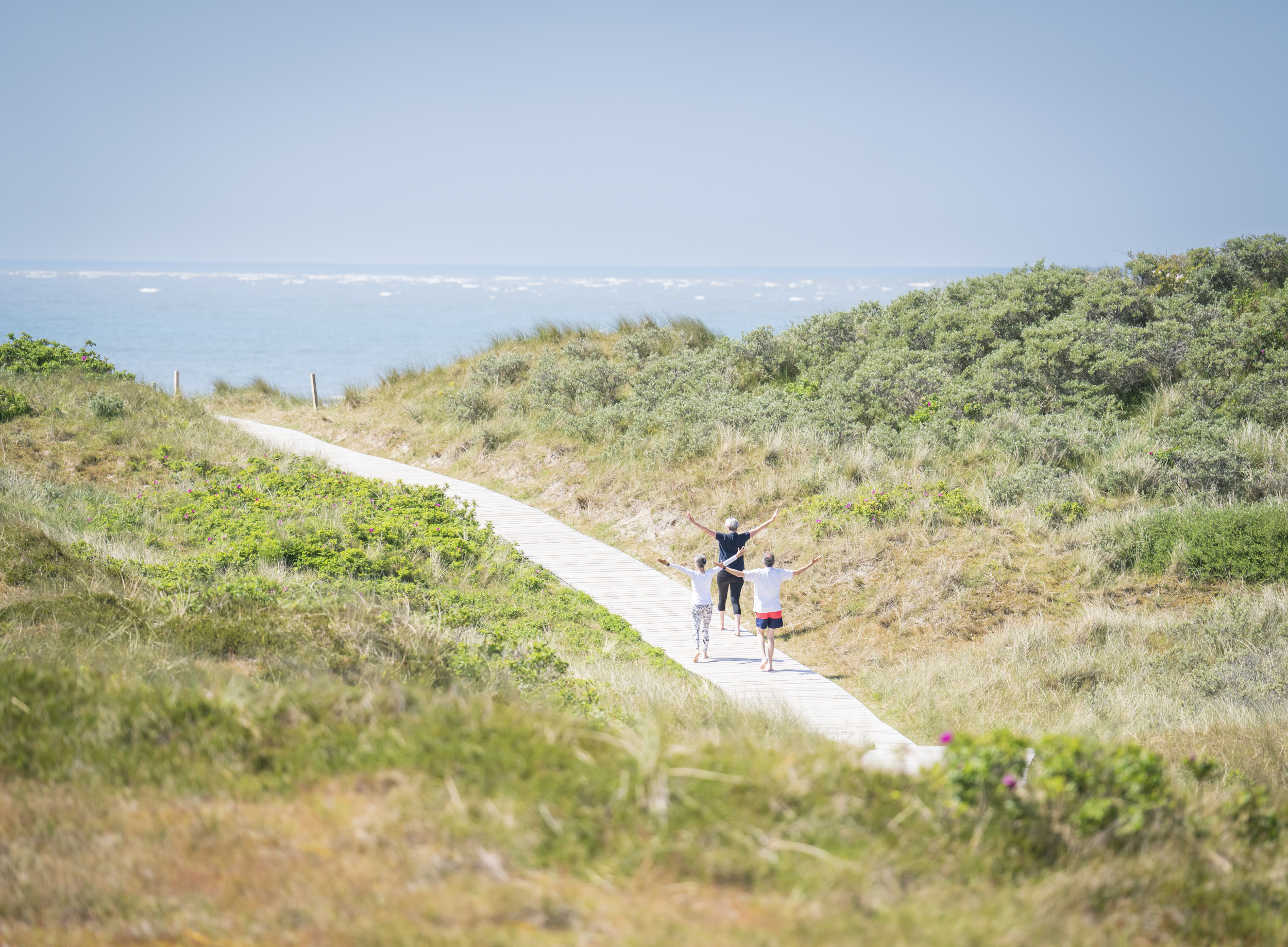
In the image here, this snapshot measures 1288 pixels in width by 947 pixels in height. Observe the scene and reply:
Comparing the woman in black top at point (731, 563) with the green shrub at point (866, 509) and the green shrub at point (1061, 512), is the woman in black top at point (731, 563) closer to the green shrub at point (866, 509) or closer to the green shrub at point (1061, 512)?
the green shrub at point (866, 509)

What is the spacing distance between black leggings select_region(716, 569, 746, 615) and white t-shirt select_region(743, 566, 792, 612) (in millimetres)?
1343

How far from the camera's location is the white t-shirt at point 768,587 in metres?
9.59

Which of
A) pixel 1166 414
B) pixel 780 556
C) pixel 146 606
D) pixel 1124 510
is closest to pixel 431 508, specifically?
pixel 780 556

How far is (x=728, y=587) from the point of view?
36.8 feet

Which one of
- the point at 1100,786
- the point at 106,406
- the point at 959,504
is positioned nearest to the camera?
the point at 1100,786

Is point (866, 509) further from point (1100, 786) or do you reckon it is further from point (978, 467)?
point (1100, 786)

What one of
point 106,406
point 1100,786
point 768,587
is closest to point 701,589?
point 768,587

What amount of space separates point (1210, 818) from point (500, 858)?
3.02m

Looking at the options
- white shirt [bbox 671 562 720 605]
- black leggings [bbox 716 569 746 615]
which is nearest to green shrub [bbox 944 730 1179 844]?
white shirt [bbox 671 562 720 605]

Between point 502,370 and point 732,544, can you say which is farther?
point 502,370

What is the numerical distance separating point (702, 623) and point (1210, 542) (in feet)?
22.6

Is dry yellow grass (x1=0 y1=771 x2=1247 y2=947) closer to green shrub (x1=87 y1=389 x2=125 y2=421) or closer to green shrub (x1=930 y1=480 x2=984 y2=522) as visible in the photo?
green shrub (x1=930 y1=480 x2=984 y2=522)

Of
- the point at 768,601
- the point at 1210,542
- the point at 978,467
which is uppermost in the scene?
the point at 978,467

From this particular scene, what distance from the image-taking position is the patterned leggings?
976 cm
